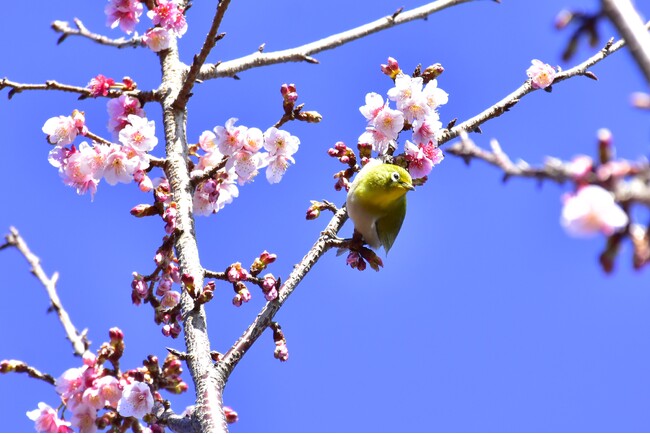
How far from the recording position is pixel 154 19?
4.79 m

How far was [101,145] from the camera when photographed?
4551mm

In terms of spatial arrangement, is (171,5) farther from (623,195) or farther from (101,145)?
(623,195)

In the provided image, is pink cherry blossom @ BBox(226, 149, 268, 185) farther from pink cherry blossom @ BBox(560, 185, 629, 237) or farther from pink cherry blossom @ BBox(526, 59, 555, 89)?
pink cherry blossom @ BBox(560, 185, 629, 237)

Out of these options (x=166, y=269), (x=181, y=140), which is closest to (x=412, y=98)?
(x=181, y=140)

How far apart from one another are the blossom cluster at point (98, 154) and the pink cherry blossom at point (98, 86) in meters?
0.19

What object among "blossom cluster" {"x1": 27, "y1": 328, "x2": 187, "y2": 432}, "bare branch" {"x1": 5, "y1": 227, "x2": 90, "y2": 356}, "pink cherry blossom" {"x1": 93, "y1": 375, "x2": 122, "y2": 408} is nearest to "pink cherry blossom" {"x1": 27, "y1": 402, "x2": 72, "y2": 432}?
"blossom cluster" {"x1": 27, "y1": 328, "x2": 187, "y2": 432}

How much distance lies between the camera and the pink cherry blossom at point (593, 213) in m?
1.46

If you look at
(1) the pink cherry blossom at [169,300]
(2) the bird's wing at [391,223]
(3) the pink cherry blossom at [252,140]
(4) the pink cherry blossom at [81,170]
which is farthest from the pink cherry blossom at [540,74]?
(4) the pink cherry blossom at [81,170]

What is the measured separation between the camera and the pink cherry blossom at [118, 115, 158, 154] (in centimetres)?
442

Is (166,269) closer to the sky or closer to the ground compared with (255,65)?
closer to the ground

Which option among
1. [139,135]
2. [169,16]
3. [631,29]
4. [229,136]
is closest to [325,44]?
[229,136]

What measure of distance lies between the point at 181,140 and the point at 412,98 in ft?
5.38

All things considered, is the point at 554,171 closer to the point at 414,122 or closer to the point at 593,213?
the point at 593,213

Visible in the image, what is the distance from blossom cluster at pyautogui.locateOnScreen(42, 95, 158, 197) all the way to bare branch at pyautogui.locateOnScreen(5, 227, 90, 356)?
1353 millimetres
